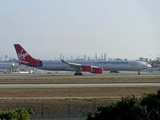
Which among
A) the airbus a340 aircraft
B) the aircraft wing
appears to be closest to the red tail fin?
the airbus a340 aircraft

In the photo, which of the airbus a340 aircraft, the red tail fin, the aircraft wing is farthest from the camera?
the red tail fin

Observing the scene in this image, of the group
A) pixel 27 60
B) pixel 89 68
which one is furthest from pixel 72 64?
pixel 27 60

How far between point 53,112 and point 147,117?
41.5ft

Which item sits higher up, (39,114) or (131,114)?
(131,114)

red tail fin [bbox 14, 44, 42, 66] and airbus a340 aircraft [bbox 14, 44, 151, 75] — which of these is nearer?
airbus a340 aircraft [bbox 14, 44, 151, 75]

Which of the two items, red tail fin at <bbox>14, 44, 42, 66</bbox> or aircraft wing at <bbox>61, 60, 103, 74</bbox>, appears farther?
red tail fin at <bbox>14, 44, 42, 66</bbox>

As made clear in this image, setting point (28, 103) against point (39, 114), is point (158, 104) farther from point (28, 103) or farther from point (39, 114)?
point (28, 103)

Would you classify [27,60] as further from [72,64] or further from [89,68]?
[89,68]

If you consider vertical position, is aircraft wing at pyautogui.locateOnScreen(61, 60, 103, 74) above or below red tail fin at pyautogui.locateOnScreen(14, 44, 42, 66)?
below

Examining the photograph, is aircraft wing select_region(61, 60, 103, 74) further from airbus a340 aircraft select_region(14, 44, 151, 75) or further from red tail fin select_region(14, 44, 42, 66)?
red tail fin select_region(14, 44, 42, 66)

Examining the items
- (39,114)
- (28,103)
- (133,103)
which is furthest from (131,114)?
(28,103)

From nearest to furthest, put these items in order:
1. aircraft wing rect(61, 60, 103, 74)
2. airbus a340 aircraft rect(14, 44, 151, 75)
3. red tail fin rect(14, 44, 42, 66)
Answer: aircraft wing rect(61, 60, 103, 74)
airbus a340 aircraft rect(14, 44, 151, 75)
red tail fin rect(14, 44, 42, 66)

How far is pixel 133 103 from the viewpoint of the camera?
1612 cm

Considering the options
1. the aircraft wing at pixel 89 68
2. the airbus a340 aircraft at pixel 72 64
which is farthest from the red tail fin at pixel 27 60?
the aircraft wing at pixel 89 68
